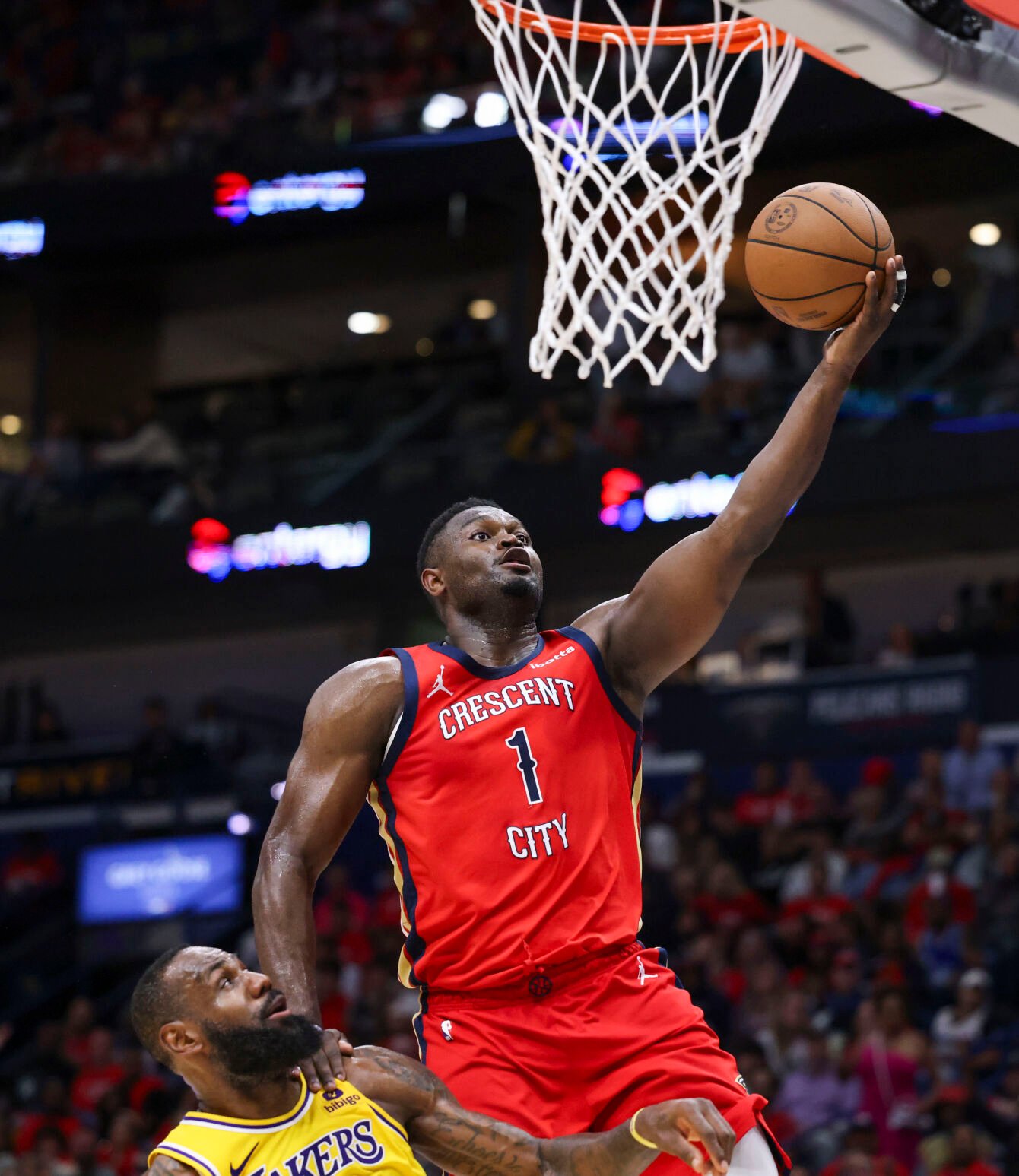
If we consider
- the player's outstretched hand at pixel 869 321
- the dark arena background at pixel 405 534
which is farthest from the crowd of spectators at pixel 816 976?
the player's outstretched hand at pixel 869 321

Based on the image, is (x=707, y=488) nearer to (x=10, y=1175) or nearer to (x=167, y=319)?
(x=10, y=1175)

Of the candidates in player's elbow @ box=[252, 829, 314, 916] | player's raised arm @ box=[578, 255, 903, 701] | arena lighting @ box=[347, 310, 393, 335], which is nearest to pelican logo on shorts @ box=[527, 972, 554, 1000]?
player's elbow @ box=[252, 829, 314, 916]

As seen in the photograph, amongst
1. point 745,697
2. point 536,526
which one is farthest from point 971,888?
point 536,526

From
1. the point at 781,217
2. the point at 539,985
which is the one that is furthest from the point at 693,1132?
the point at 781,217

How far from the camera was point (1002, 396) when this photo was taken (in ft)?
44.6

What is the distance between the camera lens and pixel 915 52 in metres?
4.46

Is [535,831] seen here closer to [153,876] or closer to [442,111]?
[153,876]

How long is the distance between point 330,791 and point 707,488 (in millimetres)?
10647

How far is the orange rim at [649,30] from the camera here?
571 cm

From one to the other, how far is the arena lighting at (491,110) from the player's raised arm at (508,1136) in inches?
492

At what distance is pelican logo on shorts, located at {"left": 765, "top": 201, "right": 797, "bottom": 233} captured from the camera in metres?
4.25

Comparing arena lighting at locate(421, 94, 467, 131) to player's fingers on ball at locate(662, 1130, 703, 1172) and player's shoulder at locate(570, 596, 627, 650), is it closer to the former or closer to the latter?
player's shoulder at locate(570, 596, 627, 650)

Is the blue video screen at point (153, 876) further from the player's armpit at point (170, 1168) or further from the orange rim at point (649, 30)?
the player's armpit at point (170, 1168)

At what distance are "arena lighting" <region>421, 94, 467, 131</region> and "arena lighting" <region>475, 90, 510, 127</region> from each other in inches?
6.6
